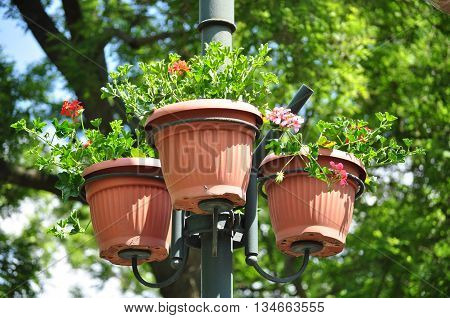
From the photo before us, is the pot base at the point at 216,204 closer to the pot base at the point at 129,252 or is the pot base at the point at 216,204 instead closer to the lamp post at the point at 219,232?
the lamp post at the point at 219,232

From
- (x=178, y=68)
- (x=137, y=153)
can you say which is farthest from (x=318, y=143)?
(x=137, y=153)

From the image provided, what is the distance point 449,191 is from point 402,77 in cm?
166

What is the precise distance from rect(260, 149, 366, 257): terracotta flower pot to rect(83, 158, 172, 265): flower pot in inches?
17.2

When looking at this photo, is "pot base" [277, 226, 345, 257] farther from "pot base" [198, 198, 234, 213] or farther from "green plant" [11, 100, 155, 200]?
"green plant" [11, 100, 155, 200]

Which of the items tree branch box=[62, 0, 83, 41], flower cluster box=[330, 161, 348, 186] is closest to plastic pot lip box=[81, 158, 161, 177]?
flower cluster box=[330, 161, 348, 186]

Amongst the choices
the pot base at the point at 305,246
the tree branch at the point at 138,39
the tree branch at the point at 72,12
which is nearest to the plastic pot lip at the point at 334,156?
the pot base at the point at 305,246

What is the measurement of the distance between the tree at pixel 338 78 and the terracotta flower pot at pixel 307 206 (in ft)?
16.9

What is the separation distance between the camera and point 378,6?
8969 mm

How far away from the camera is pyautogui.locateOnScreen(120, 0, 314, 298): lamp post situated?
293 centimetres

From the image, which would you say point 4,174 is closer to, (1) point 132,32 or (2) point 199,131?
(1) point 132,32

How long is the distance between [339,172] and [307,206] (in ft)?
0.59

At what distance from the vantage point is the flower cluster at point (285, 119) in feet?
10.2

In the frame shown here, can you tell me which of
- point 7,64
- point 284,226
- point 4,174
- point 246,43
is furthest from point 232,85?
point 7,64

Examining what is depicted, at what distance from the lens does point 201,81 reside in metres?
3.05
